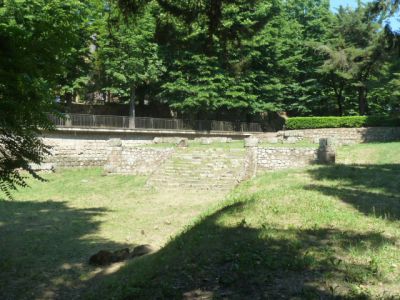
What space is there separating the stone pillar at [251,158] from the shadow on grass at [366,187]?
156 inches

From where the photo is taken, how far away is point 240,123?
37875 millimetres

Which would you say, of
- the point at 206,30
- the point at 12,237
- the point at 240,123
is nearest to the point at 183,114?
the point at 240,123

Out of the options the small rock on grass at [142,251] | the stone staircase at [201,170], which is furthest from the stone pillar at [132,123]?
the small rock on grass at [142,251]

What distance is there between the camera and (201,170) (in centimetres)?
1869

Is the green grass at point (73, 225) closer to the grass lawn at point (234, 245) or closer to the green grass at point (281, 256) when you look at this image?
the grass lawn at point (234, 245)

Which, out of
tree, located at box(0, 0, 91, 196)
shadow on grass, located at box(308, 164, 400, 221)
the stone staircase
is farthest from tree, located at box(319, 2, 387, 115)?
tree, located at box(0, 0, 91, 196)

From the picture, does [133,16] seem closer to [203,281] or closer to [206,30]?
[206,30]

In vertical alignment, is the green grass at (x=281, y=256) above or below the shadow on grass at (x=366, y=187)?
below

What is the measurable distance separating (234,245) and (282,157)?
14.6m

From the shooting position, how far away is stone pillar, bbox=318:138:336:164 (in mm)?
18594

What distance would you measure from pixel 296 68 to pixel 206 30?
113ft

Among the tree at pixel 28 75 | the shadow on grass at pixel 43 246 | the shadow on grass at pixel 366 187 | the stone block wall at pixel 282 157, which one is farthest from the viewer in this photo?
the stone block wall at pixel 282 157

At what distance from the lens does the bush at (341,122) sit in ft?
101

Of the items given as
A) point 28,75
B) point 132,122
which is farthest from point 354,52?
point 28,75
